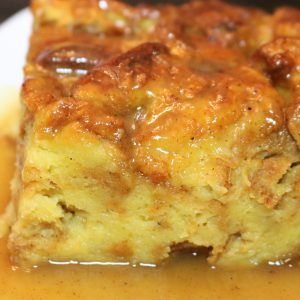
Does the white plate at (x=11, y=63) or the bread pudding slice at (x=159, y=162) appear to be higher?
the white plate at (x=11, y=63)

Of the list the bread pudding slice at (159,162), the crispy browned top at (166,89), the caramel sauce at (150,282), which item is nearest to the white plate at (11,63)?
the crispy browned top at (166,89)

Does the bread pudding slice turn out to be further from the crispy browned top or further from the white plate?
the white plate

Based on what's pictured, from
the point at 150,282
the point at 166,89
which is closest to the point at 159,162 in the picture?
the point at 166,89

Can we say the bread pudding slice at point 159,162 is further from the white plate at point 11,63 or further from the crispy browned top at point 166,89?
the white plate at point 11,63

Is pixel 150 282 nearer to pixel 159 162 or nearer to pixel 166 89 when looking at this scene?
pixel 159 162

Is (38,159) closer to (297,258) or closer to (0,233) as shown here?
(0,233)

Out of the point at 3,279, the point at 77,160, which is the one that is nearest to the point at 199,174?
the point at 77,160
